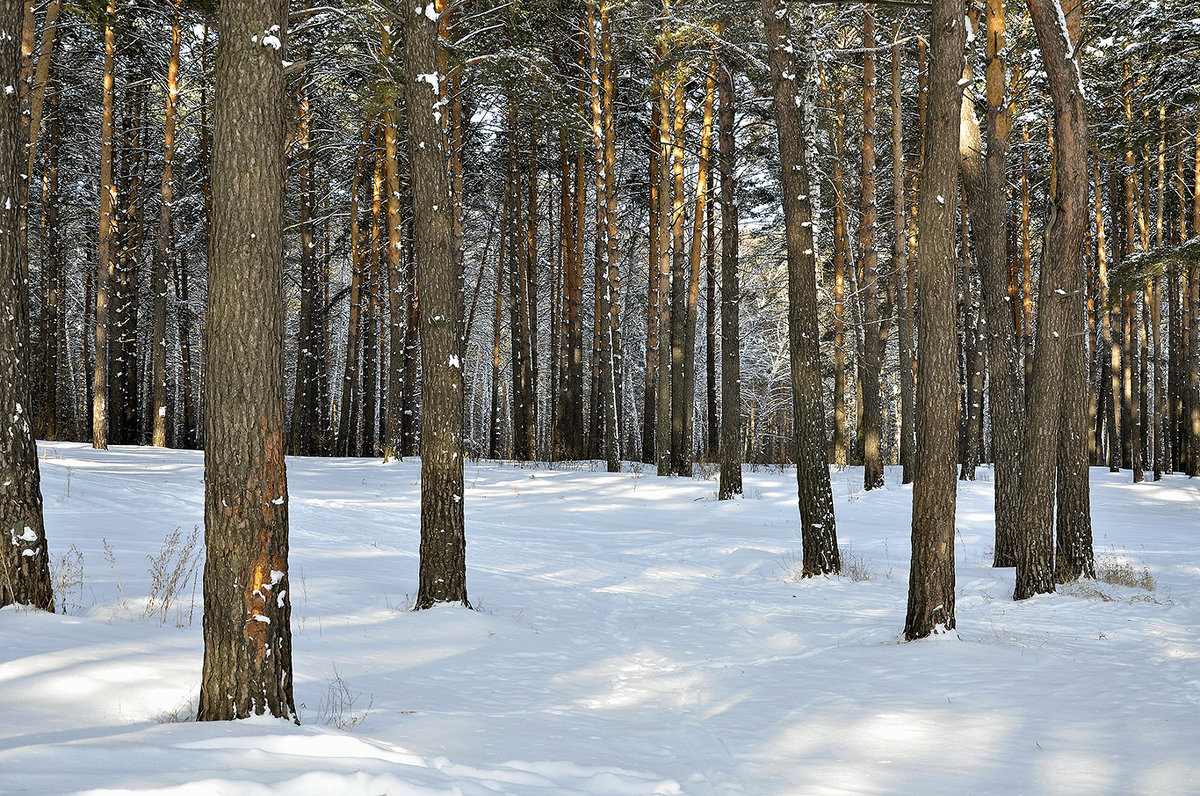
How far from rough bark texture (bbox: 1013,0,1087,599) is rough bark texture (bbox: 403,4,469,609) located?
5603mm

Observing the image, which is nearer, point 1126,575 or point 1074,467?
point 1126,575

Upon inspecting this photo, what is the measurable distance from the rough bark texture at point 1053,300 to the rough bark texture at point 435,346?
221 inches

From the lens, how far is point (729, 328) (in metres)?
14.8

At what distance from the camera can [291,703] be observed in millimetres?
3988

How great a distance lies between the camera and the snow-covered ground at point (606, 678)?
3.50m

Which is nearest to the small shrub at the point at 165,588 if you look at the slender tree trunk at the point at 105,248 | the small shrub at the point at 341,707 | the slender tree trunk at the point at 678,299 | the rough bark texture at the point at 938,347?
the small shrub at the point at 341,707

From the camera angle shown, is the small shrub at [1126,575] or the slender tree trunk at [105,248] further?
the slender tree trunk at [105,248]

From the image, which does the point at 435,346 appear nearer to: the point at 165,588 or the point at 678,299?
the point at 165,588

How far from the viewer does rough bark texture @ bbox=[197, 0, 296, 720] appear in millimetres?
3850

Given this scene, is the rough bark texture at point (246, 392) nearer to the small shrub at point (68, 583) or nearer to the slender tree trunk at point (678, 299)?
the small shrub at point (68, 583)

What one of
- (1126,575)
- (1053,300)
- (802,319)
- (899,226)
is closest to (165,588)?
(802,319)

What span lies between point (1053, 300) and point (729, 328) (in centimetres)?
683

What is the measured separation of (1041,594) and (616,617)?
13.9 ft

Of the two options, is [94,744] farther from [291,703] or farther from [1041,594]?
[1041,594]
